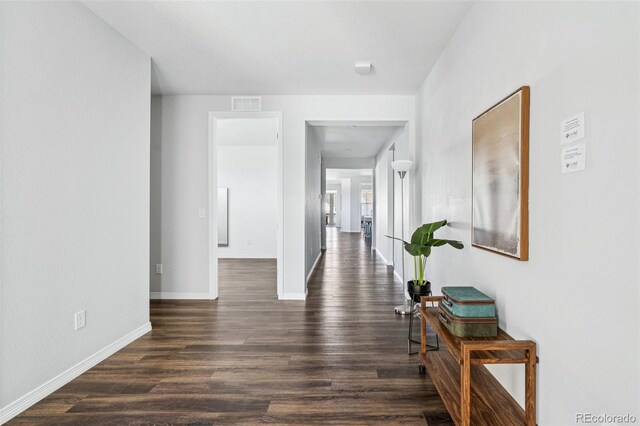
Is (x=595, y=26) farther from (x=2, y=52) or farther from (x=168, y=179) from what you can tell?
(x=168, y=179)

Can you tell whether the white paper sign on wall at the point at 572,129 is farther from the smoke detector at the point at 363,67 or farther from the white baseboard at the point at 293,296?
the white baseboard at the point at 293,296

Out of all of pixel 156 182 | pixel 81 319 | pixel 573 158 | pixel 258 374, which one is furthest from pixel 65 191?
pixel 573 158

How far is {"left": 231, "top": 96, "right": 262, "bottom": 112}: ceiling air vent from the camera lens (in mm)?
4227

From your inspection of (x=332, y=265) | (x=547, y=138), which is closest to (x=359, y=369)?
(x=547, y=138)

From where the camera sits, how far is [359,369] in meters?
2.37

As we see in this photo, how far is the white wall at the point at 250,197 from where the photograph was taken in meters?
7.40

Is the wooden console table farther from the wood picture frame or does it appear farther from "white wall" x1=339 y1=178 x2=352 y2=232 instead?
"white wall" x1=339 y1=178 x2=352 y2=232

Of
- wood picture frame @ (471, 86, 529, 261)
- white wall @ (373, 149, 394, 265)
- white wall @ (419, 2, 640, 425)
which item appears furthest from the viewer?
white wall @ (373, 149, 394, 265)

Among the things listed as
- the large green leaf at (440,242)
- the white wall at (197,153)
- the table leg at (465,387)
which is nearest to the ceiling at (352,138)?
A: the white wall at (197,153)

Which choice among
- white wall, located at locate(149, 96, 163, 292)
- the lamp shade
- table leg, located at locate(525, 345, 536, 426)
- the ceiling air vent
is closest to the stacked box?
table leg, located at locate(525, 345, 536, 426)

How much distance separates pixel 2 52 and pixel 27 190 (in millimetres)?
787

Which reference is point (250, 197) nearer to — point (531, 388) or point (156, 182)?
point (156, 182)

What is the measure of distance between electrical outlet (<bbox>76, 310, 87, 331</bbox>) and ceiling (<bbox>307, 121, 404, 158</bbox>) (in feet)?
10.9

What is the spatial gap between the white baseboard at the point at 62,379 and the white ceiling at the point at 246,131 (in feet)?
10.8
